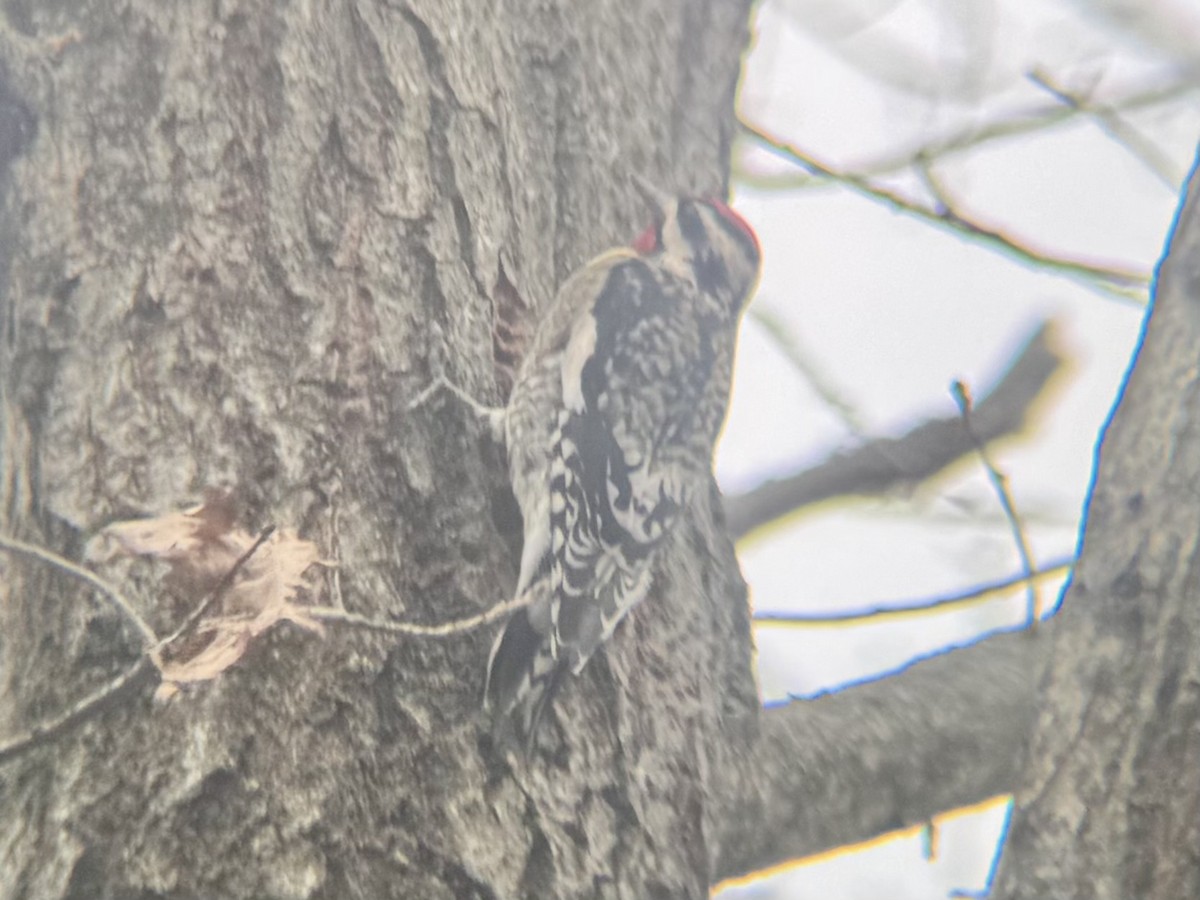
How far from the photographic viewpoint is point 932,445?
3.33 metres

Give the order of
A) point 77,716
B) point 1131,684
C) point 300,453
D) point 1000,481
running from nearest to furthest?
point 77,716 → point 300,453 → point 1131,684 → point 1000,481

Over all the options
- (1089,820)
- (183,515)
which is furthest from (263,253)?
(1089,820)

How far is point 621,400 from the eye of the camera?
240cm

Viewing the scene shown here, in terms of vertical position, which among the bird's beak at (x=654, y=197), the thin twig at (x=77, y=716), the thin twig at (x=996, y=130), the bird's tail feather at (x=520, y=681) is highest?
the thin twig at (x=996, y=130)

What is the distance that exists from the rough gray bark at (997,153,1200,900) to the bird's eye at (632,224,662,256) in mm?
902

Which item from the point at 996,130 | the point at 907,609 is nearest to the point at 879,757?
the point at 907,609

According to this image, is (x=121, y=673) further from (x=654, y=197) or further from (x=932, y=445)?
(x=932, y=445)

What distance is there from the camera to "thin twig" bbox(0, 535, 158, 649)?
1.44 m

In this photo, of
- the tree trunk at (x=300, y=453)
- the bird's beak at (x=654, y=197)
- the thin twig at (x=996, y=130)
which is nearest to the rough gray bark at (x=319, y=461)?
the tree trunk at (x=300, y=453)

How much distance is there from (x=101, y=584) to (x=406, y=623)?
37 centimetres

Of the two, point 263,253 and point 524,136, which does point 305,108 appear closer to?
point 263,253

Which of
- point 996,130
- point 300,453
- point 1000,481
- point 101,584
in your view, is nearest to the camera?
point 101,584

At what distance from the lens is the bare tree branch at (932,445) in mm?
3330

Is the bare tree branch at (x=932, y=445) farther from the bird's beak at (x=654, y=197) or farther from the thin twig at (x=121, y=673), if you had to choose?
the thin twig at (x=121, y=673)
